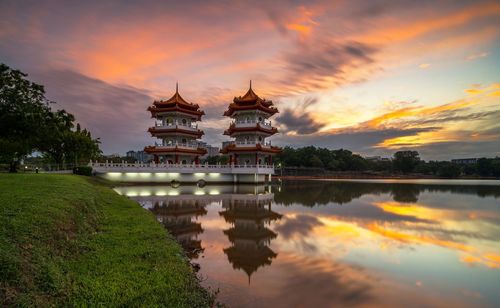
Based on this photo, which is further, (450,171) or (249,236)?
(450,171)

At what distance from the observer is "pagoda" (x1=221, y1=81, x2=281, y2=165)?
5353cm

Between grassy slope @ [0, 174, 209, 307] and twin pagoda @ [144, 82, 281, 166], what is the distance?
4055 centimetres

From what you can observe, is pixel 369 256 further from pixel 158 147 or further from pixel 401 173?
pixel 401 173

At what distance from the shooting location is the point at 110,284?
6.94m

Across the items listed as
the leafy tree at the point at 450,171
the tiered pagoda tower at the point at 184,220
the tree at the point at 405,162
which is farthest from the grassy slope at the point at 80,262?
the leafy tree at the point at 450,171

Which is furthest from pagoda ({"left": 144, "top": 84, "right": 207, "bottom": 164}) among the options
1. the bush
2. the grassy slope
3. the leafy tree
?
the leafy tree

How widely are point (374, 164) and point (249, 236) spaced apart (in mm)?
123545

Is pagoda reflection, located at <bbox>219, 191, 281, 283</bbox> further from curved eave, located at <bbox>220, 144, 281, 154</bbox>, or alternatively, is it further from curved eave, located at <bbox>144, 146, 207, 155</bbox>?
curved eave, located at <bbox>144, 146, 207, 155</bbox>

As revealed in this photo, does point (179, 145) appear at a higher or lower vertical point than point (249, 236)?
higher

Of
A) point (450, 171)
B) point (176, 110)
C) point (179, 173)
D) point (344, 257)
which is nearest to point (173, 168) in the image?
point (179, 173)

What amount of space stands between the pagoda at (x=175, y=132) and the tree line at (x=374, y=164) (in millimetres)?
47928

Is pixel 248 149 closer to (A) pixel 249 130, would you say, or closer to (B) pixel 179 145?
(A) pixel 249 130

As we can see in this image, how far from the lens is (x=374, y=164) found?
418ft

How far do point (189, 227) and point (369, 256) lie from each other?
970 centimetres
